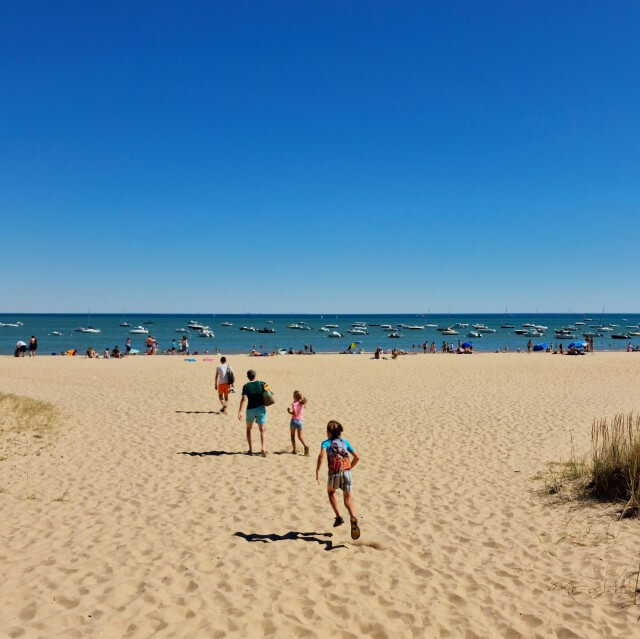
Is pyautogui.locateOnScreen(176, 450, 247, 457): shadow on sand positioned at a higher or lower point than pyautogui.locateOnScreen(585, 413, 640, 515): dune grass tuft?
lower

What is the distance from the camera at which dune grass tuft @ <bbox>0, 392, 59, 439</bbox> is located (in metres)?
11.9

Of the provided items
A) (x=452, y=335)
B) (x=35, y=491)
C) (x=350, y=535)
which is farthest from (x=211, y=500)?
(x=452, y=335)

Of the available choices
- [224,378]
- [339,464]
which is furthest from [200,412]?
[339,464]

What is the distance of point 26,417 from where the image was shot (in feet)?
42.4

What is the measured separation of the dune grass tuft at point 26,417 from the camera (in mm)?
11876

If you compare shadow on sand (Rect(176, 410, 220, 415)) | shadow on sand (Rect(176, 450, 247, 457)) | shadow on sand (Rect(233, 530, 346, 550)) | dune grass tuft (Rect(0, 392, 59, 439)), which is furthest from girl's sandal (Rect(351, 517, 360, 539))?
shadow on sand (Rect(176, 410, 220, 415))

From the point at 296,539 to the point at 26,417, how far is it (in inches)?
400

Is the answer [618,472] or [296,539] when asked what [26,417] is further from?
[618,472]

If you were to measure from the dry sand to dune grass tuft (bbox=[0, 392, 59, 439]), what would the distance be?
540 mm

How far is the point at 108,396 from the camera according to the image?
18.4 metres

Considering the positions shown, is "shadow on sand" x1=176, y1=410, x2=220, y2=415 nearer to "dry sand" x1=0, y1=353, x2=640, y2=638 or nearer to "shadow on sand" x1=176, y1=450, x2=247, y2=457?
"dry sand" x1=0, y1=353, x2=640, y2=638

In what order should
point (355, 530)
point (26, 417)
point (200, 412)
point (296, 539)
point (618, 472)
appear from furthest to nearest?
point (200, 412)
point (26, 417)
point (618, 472)
point (296, 539)
point (355, 530)

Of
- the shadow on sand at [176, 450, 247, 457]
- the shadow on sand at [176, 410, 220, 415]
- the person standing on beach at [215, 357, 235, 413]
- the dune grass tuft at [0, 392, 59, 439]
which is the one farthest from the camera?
the shadow on sand at [176, 410, 220, 415]

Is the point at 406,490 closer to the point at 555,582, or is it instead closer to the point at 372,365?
the point at 555,582
